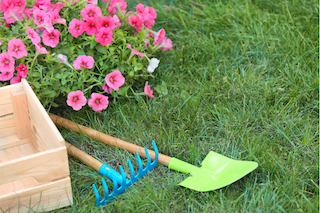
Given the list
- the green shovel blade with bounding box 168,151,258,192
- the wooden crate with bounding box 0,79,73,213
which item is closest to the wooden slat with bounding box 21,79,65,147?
the wooden crate with bounding box 0,79,73,213

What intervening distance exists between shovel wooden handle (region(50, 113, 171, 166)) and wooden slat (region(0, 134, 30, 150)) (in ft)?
0.76

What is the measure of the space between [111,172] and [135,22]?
97 cm

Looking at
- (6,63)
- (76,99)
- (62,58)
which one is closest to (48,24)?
(62,58)

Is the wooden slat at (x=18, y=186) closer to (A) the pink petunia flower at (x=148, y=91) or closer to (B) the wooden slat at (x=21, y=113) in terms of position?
(B) the wooden slat at (x=21, y=113)

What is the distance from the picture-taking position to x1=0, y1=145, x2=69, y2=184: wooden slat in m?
1.58

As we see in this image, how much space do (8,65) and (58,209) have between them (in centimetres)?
81

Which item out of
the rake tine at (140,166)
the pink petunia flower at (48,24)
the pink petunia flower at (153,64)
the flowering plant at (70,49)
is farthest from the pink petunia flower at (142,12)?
the rake tine at (140,166)

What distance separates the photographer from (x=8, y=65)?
2.00m

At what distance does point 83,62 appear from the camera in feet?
6.88

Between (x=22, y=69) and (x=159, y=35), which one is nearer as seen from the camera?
(x=22, y=69)

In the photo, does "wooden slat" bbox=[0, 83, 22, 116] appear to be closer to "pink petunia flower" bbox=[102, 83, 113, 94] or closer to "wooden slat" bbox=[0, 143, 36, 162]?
"wooden slat" bbox=[0, 143, 36, 162]

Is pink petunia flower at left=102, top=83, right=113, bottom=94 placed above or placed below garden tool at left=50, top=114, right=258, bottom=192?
above

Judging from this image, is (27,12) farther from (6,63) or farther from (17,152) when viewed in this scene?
(17,152)

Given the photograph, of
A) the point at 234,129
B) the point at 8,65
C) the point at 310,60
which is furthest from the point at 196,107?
the point at 8,65
